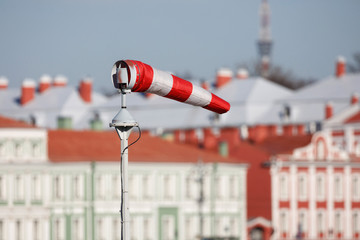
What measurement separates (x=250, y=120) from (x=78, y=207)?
4234 cm

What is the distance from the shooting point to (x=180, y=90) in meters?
20.4

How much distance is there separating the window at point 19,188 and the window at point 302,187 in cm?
2419

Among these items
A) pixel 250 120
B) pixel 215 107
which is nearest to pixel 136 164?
pixel 250 120

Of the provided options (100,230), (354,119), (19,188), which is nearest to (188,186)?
(100,230)

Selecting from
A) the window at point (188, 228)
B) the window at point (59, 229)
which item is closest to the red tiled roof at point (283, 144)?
the window at point (188, 228)

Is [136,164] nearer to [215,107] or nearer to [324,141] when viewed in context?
[324,141]

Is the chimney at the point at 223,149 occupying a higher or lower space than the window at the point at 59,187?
higher

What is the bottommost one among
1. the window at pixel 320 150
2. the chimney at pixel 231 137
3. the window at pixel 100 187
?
the window at pixel 100 187

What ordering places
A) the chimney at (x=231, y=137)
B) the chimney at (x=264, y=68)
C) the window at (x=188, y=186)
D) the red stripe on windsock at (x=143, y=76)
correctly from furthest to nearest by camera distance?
the chimney at (x=264, y=68) → the chimney at (x=231, y=137) → the window at (x=188, y=186) → the red stripe on windsock at (x=143, y=76)

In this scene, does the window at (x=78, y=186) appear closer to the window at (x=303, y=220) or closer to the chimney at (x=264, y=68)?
the window at (x=303, y=220)

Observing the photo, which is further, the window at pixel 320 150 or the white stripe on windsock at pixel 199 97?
the window at pixel 320 150

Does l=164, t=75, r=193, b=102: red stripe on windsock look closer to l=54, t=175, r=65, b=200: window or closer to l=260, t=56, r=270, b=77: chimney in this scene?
l=54, t=175, r=65, b=200: window

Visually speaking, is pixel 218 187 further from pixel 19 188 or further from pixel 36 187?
pixel 19 188

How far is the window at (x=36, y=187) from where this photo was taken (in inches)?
2729
